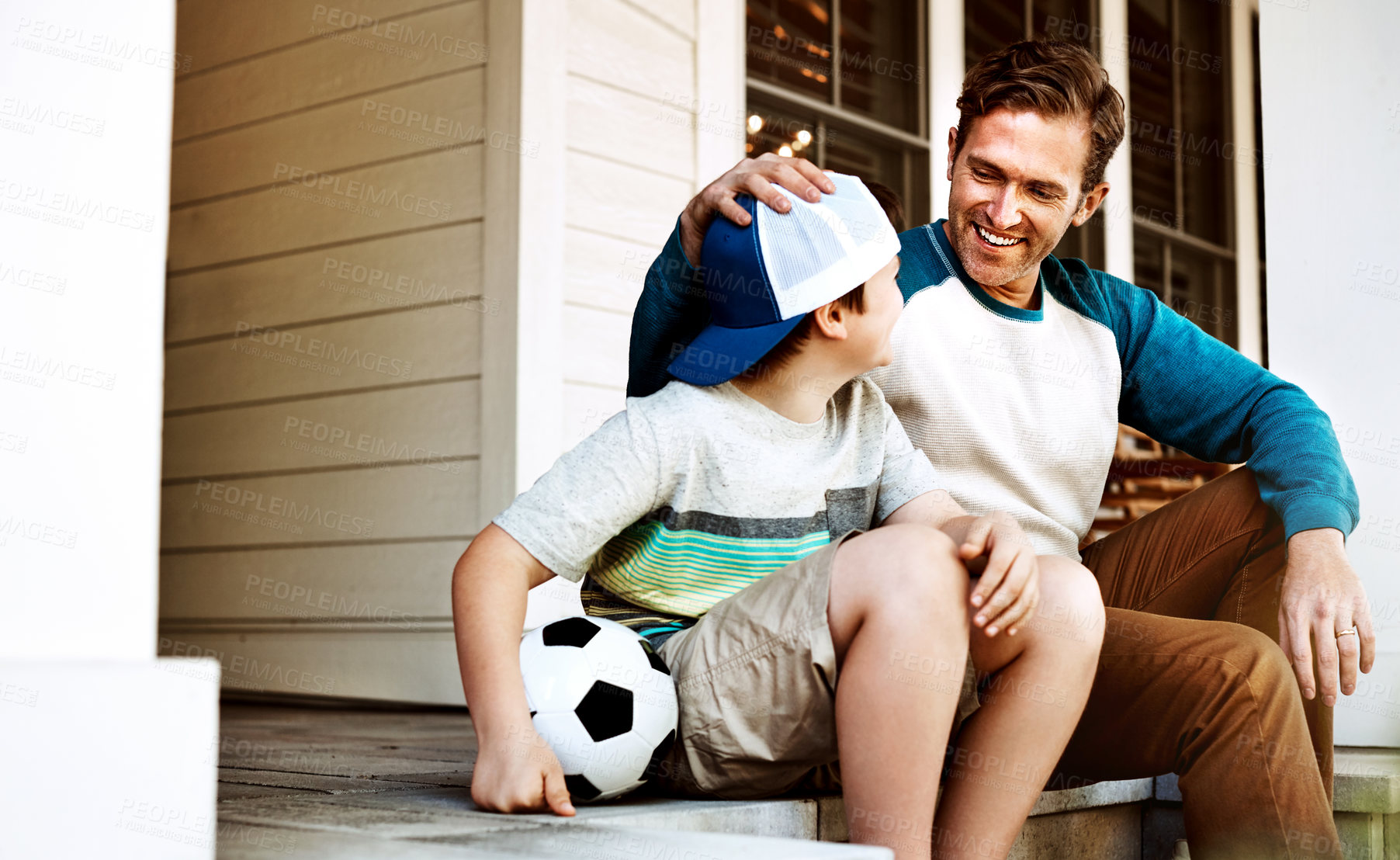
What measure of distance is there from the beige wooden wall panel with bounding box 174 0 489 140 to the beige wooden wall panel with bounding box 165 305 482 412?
697 mm

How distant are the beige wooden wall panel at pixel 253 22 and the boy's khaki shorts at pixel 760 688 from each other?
2.62 m

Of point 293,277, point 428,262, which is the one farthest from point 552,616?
point 293,277

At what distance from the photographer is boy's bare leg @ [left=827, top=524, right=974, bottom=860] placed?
1.37 m

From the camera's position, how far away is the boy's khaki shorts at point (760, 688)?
1.46 m

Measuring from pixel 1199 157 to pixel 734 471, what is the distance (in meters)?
5.78

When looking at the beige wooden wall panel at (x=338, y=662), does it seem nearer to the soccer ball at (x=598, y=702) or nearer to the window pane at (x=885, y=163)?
the soccer ball at (x=598, y=702)

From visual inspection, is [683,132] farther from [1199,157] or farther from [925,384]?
[1199,157]

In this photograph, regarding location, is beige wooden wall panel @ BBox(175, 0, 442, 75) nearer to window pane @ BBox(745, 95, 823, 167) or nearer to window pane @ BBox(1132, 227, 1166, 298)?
window pane @ BBox(745, 95, 823, 167)

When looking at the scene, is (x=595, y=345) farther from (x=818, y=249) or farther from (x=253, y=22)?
(x=818, y=249)

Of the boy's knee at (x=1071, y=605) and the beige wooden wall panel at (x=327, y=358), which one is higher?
the beige wooden wall panel at (x=327, y=358)

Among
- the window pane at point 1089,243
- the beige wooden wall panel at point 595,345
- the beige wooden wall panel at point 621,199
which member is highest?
the window pane at point 1089,243

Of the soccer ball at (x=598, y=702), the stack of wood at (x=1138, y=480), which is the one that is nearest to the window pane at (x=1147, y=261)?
the stack of wood at (x=1138, y=480)

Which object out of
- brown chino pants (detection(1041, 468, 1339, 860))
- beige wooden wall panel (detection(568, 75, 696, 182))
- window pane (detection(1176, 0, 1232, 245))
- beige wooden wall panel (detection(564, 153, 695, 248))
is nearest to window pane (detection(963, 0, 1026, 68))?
window pane (detection(1176, 0, 1232, 245))

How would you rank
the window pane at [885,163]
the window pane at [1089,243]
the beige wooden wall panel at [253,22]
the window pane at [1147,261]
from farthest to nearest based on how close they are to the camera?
the window pane at [1147,261] → the window pane at [1089,243] → the window pane at [885,163] → the beige wooden wall panel at [253,22]
